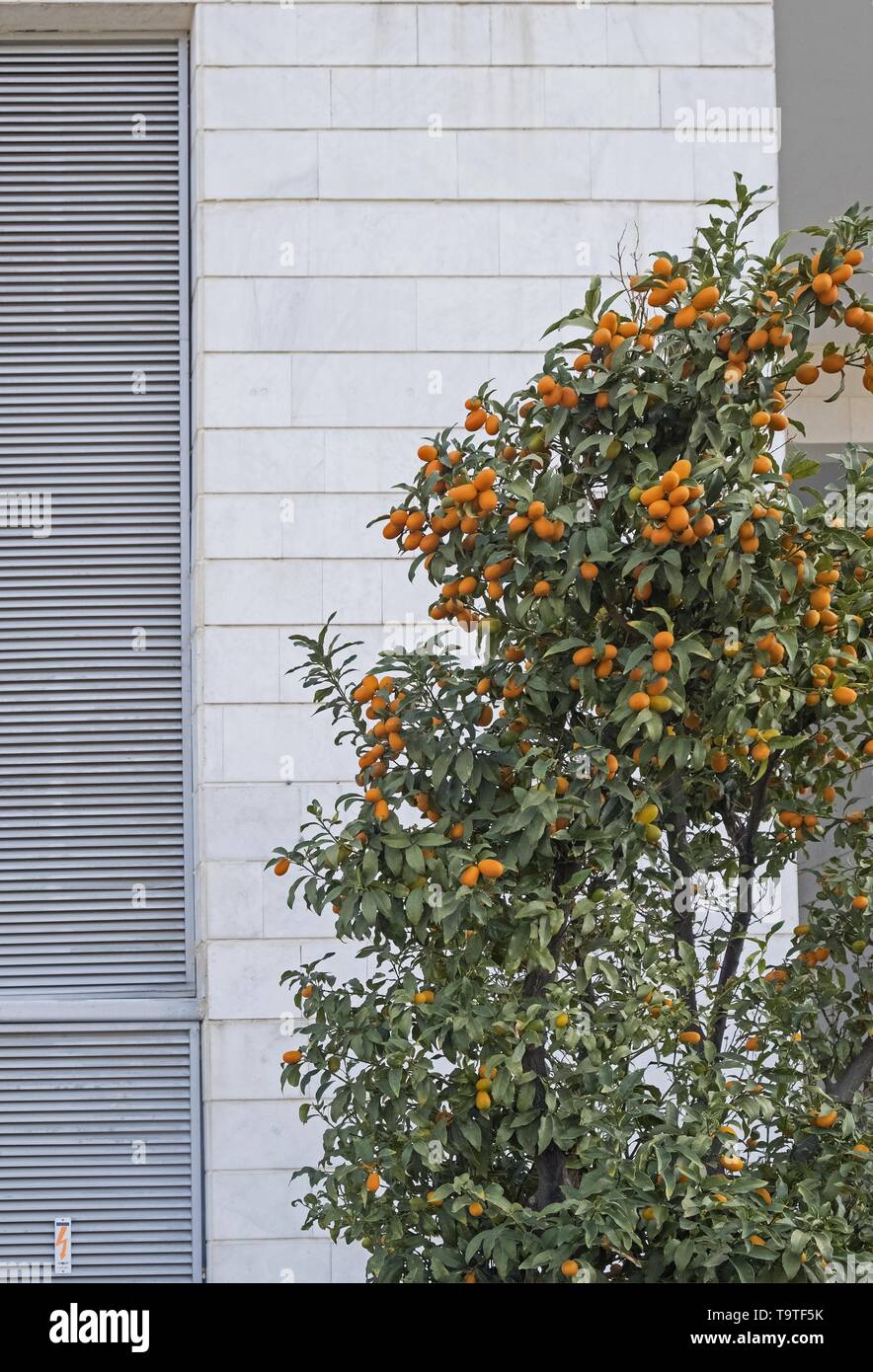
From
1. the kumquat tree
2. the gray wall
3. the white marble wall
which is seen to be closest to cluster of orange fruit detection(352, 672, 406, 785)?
the kumquat tree

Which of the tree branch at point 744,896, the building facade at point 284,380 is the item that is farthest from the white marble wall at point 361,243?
the tree branch at point 744,896

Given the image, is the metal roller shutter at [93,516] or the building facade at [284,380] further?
the metal roller shutter at [93,516]

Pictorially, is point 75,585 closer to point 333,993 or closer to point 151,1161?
point 151,1161

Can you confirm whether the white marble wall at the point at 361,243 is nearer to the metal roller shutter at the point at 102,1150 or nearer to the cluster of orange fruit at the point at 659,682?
the metal roller shutter at the point at 102,1150

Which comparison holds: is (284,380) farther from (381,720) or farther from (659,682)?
(659,682)

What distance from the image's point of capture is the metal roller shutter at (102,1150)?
14.0 feet

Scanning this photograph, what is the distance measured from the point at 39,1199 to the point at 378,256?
10.1ft

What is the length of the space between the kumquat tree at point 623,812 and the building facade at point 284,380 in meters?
1.69

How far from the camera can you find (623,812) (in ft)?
7.51

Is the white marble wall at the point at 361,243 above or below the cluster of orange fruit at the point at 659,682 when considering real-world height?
above

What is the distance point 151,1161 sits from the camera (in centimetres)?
429

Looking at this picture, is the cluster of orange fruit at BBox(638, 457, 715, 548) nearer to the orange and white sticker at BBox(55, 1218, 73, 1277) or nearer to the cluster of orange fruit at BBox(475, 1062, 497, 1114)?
the cluster of orange fruit at BBox(475, 1062, 497, 1114)

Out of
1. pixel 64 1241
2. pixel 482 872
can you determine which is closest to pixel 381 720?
pixel 482 872
